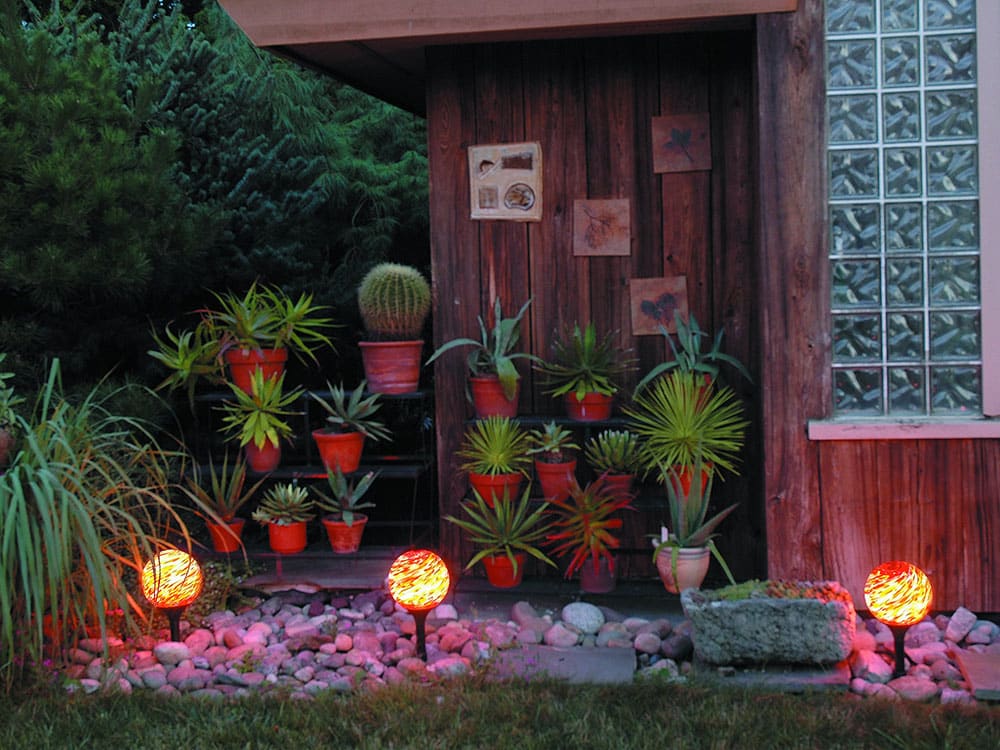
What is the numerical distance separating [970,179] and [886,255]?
44cm

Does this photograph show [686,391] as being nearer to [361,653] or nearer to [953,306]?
[953,306]

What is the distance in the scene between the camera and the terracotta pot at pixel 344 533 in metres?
4.88

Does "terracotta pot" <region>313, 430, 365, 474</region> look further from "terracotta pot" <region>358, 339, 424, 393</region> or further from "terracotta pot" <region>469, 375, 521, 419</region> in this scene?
"terracotta pot" <region>469, 375, 521, 419</region>

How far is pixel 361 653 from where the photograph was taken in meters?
3.96

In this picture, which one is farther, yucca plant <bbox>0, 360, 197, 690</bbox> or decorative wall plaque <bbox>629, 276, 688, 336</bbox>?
decorative wall plaque <bbox>629, 276, 688, 336</bbox>

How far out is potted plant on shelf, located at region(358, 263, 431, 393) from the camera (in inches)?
194

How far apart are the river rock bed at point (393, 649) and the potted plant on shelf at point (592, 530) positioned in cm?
22

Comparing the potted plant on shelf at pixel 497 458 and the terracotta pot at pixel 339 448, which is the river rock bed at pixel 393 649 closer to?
Answer: the potted plant on shelf at pixel 497 458

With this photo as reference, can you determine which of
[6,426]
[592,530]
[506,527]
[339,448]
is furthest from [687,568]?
[6,426]

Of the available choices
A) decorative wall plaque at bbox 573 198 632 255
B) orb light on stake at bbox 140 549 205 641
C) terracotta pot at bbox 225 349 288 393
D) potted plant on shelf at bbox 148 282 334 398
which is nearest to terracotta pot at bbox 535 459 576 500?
decorative wall plaque at bbox 573 198 632 255

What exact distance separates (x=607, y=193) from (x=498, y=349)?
91 centimetres

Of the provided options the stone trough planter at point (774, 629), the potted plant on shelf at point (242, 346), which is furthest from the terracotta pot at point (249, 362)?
the stone trough planter at point (774, 629)

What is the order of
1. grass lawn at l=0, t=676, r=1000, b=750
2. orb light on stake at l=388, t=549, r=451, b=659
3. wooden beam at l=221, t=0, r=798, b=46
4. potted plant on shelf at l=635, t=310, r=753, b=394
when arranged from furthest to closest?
potted plant on shelf at l=635, t=310, r=753, b=394 → wooden beam at l=221, t=0, r=798, b=46 → orb light on stake at l=388, t=549, r=451, b=659 → grass lawn at l=0, t=676, r=1000, b=750

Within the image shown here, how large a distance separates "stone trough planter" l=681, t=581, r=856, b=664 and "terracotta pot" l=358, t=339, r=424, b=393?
1.89 metres
